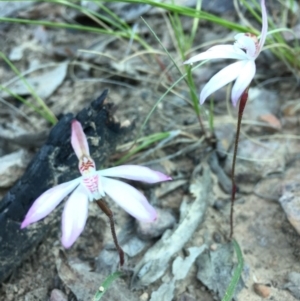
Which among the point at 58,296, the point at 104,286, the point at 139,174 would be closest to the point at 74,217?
the point at 139,174

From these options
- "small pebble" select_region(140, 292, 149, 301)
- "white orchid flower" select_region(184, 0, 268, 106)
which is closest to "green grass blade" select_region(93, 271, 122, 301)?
"small pebble" select_region(140, 292, 149, 301)

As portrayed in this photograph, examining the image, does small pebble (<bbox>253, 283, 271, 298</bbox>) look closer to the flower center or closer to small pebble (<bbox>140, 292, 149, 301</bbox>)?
small pebble (<bbox>140, 292, 149, 301</bbox>)

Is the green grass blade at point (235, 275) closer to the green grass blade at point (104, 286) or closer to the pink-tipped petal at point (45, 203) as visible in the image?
the green grass blade at point (104, 286)

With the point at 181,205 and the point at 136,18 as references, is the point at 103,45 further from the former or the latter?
the point at 181,205

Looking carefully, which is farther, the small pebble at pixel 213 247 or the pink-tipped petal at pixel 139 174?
the small pebble at pixel 213 247

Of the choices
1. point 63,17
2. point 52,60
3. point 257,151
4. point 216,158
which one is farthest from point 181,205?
point 63,17

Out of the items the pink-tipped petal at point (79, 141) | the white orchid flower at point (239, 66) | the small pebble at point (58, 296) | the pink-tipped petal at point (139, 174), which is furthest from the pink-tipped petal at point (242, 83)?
the small pebble at point (58, 296)

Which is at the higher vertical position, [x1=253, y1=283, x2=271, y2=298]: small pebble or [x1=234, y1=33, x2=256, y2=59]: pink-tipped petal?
[x1=234, y1=33, x2=256, y2=59]: pink-tipped petal
